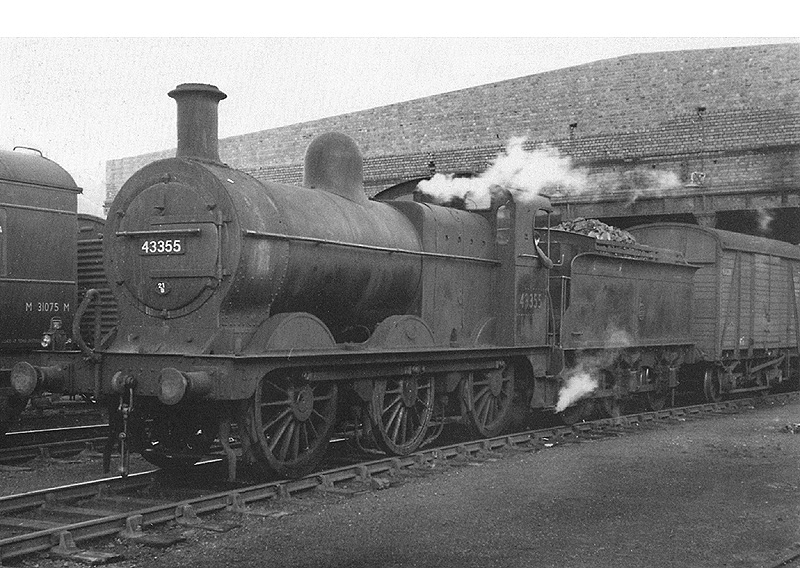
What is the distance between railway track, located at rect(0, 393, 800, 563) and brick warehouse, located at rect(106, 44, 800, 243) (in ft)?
32.6

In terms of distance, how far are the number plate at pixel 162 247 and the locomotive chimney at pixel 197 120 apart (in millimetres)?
785

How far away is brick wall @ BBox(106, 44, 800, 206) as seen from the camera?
19.5 metres

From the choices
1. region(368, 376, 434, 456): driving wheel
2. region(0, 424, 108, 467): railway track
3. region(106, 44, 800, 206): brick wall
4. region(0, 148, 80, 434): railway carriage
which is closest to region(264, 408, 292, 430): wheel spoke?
region(368, 376, 434, 456): driving wheel

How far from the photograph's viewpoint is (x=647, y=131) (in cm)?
2044

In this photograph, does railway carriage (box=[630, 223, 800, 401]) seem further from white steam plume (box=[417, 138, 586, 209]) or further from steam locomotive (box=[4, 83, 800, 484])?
white steam plume (box=[417, 138, 586, 209])

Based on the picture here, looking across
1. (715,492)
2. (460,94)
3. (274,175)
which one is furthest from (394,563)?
(274,175)

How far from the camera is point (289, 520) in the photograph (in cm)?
685

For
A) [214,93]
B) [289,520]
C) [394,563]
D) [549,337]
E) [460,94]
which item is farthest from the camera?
[460,94]

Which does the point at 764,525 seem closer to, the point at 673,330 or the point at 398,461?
the point at 398,461

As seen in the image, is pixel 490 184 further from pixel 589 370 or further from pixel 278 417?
pixel 278 417

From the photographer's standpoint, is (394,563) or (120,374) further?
(120,374)

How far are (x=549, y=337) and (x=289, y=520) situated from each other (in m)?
5.73

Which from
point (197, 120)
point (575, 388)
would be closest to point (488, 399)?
point (575, 388)

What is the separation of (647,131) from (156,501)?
1571 centimetres
